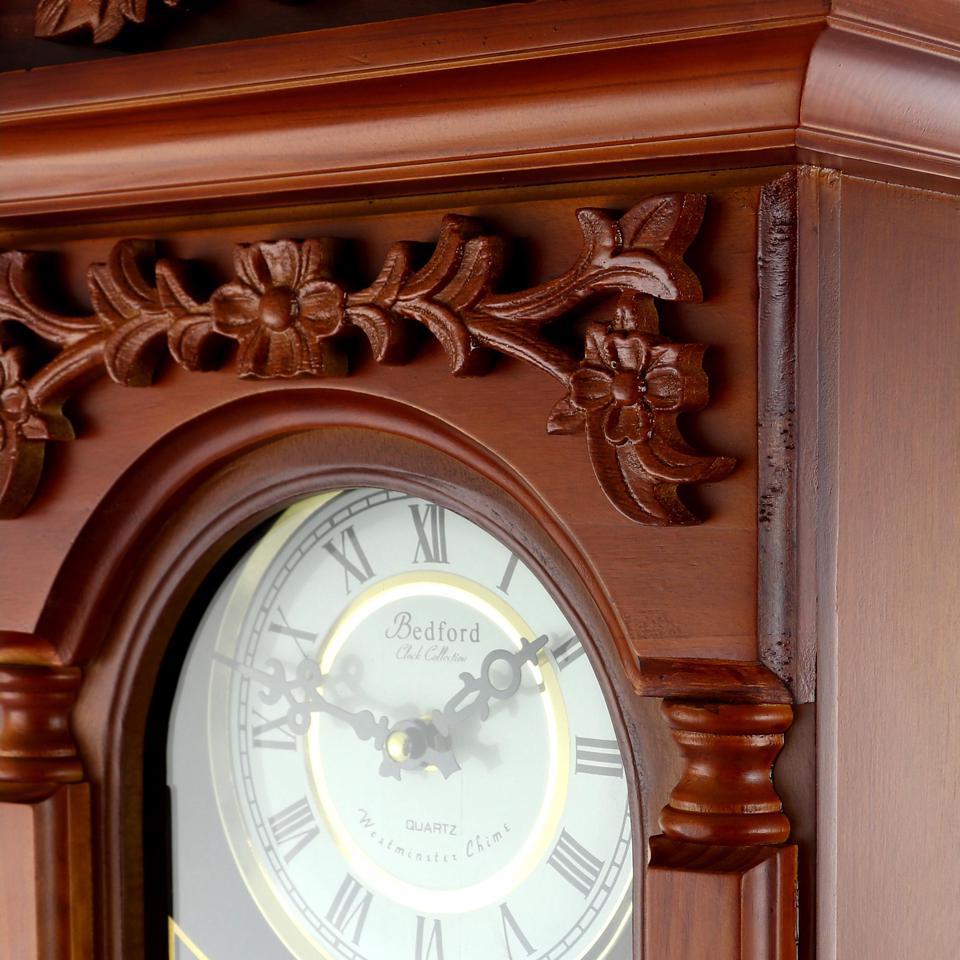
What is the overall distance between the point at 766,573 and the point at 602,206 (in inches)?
8.5


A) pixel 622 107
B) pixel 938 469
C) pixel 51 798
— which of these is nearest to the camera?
pixel 622 107

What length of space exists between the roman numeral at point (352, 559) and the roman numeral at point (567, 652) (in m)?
0.14

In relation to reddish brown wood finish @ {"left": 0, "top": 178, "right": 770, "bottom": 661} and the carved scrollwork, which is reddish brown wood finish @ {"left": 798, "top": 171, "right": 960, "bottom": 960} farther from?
the carved scrollwork

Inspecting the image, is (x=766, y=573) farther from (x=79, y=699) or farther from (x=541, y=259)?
(x=79, y=699)

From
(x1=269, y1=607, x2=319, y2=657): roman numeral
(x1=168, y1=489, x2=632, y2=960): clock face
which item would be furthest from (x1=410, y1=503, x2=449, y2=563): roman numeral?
(x1=269, y1=607, x2=319, y2=657): roman numeral

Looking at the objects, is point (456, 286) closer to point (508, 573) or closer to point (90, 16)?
point (508, 573)

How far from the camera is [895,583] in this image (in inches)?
34.7

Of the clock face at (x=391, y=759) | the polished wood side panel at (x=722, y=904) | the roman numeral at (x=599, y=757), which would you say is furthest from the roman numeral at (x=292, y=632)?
the polished wood side panel at (x=722, y=904)

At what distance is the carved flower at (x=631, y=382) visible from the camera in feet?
2.73

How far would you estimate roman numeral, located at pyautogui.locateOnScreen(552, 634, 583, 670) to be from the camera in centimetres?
Answer: 96

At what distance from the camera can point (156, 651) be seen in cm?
109

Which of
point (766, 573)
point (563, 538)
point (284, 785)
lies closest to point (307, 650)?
point (284, 785)

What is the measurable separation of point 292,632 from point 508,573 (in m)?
0.18

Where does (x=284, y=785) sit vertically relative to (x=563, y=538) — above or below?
below
